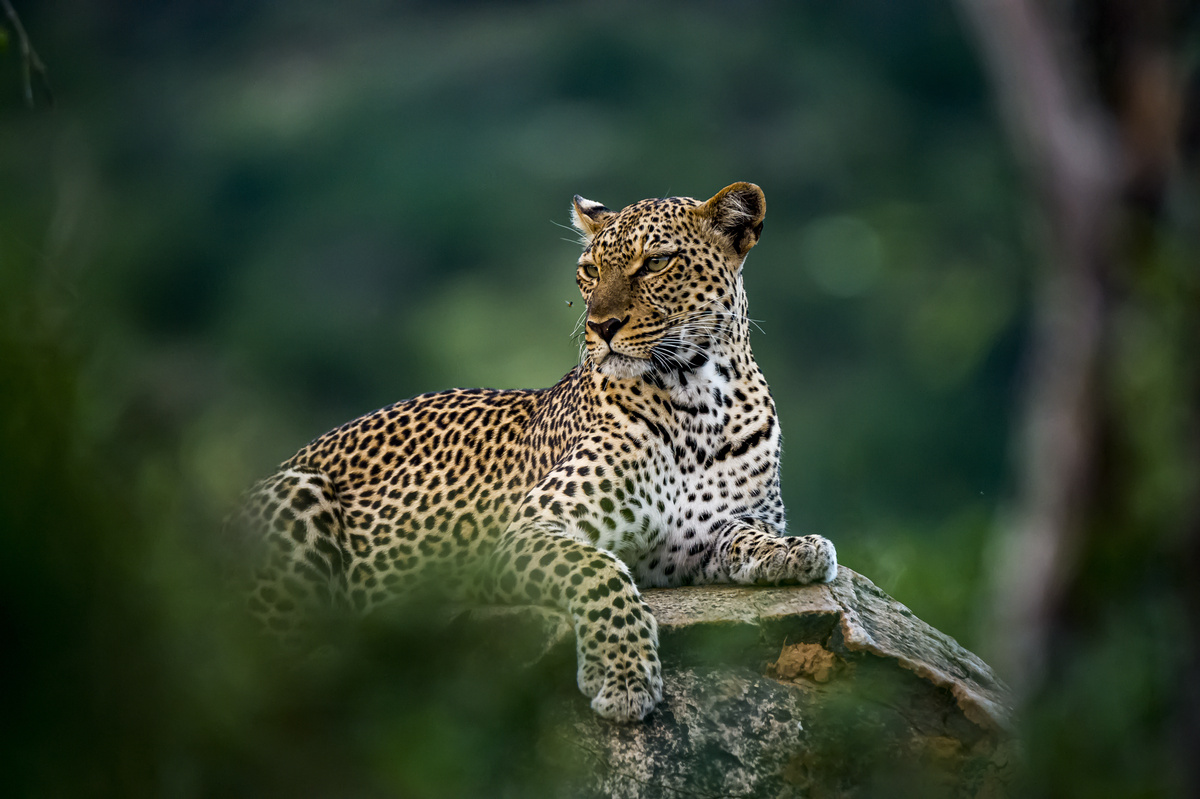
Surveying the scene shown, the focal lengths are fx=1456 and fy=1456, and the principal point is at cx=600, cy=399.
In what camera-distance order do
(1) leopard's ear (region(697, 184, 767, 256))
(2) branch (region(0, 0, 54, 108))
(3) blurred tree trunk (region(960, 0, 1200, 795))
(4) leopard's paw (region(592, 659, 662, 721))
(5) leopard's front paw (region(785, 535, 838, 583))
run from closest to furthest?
(3) blurred tree trunk (region(960, 0, 1200, 795)) → (2) branch (region(0, 0, 54, 108)) → (4) leopard's paw (region(592, 659, 662, 721)) → (5) leopard's front paw (region(785, 535, 838, 583)) → (1) leopard's ear (region(697, 184, 767, 256))

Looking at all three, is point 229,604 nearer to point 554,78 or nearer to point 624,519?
point 624,519

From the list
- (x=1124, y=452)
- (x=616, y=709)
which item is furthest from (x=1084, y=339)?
(x=616, y=709)

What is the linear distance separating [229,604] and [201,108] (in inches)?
1863

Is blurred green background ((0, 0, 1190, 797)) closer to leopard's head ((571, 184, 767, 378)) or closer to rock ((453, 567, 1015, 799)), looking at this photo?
leopard's head ((571, 184, 767, 378))

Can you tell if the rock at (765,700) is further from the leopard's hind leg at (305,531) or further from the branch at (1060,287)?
the leopard's hind leg at (305,531)

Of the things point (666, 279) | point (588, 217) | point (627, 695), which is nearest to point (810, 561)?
point (627, 695)

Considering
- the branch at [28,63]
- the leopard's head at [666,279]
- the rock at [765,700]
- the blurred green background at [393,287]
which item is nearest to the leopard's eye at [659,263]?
the leopard's head at [666,279]

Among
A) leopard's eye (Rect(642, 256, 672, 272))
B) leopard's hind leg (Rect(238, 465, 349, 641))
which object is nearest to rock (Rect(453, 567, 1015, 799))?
leopard's hind leg (Rect(238, 465, 349, 641))

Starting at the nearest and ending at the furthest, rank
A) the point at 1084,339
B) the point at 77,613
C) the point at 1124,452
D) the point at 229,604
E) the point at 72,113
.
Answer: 1. the point at 77,613
2. the point at 229,604
3. the point at 72,113
4. the point at 1124,452
5. the point at 1084,339

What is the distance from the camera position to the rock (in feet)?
17.0

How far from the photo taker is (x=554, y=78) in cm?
4784

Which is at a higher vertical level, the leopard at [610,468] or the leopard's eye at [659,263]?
the leopard's eye at [659,263]

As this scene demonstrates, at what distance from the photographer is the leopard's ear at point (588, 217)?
7629mm

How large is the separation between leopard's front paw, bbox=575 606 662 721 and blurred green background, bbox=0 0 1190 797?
7.58 feet
